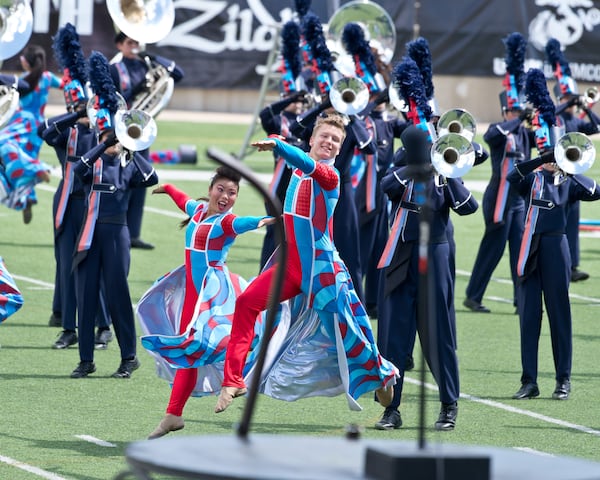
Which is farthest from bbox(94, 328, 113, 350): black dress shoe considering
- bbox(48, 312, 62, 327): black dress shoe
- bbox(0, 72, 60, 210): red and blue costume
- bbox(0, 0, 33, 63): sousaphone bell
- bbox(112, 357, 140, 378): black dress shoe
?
bbox(0, 72, 60, 210): red and blue costume

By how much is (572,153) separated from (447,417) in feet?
6.11

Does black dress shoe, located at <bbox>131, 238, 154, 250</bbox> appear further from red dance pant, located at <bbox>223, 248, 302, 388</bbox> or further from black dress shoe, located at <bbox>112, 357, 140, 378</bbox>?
red dance pant, located at <bbox>223, 248, 302, 388</bbox>

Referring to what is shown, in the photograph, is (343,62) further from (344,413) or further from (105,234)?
(344,413)

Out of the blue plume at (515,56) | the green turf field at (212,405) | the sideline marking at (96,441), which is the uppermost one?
the blue plume at (515,56)

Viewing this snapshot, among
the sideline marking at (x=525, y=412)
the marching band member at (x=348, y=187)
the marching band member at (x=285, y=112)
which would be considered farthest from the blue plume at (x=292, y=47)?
the sideline marking at (x=525, y=412)

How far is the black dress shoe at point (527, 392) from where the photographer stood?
9109mm

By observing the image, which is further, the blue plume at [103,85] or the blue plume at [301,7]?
the blue plume at [301,7]

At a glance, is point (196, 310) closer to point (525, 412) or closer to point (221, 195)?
point (221, 195)

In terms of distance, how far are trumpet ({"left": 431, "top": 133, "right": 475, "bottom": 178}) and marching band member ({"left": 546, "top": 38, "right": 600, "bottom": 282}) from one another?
4.90 m

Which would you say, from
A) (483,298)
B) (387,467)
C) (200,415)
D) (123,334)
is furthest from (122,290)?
(387,467)

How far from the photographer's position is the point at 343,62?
40.2 ft

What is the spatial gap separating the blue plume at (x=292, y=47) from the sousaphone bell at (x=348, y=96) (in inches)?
61.2

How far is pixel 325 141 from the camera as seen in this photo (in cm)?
763

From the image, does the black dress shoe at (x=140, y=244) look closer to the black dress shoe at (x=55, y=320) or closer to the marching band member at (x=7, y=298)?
the black dress shoe at (x=55, y=320)
